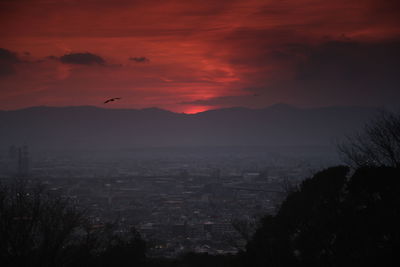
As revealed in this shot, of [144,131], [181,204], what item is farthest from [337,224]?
[144,131]

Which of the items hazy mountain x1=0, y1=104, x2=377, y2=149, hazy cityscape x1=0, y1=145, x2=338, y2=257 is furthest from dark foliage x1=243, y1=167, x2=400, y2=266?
hazy mountain x1=0, y1=104, x2=377, y2=149

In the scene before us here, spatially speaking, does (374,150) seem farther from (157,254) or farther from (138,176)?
(138,176)

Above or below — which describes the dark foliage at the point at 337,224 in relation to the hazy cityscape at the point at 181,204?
above

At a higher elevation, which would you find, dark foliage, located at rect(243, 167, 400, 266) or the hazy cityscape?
dark foliage, located at rect(243, 167, 400, 266)

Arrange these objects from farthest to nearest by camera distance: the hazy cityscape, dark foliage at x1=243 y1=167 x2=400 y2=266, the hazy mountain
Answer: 1. the hazy mountain
2. the hazy cityscape
3. dark foliage at x1=243 y1=167 x2=400 y2=266

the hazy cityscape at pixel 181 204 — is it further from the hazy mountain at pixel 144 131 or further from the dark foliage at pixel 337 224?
the hazy mountain at pixel 144 131

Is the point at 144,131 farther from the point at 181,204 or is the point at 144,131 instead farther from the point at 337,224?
the point at 337,224

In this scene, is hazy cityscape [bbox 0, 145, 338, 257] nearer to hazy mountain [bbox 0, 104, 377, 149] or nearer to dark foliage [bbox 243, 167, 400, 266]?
dark foliage [bbox 243, 167, 400, 266]

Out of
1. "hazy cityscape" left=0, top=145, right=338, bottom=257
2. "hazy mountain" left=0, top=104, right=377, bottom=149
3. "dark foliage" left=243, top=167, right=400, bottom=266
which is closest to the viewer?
"dark foliage" left=243, top=167, right=400, bottom=266

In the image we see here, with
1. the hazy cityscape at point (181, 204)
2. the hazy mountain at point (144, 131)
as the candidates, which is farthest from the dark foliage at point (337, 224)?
the hazy mountain at point (144, 131)

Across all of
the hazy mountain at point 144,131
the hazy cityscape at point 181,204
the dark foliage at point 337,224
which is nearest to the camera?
the dark foliage at point 337,224

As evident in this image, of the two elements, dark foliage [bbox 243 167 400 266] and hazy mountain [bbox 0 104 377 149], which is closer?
dark foliage [bbox 243 167 400 266]
